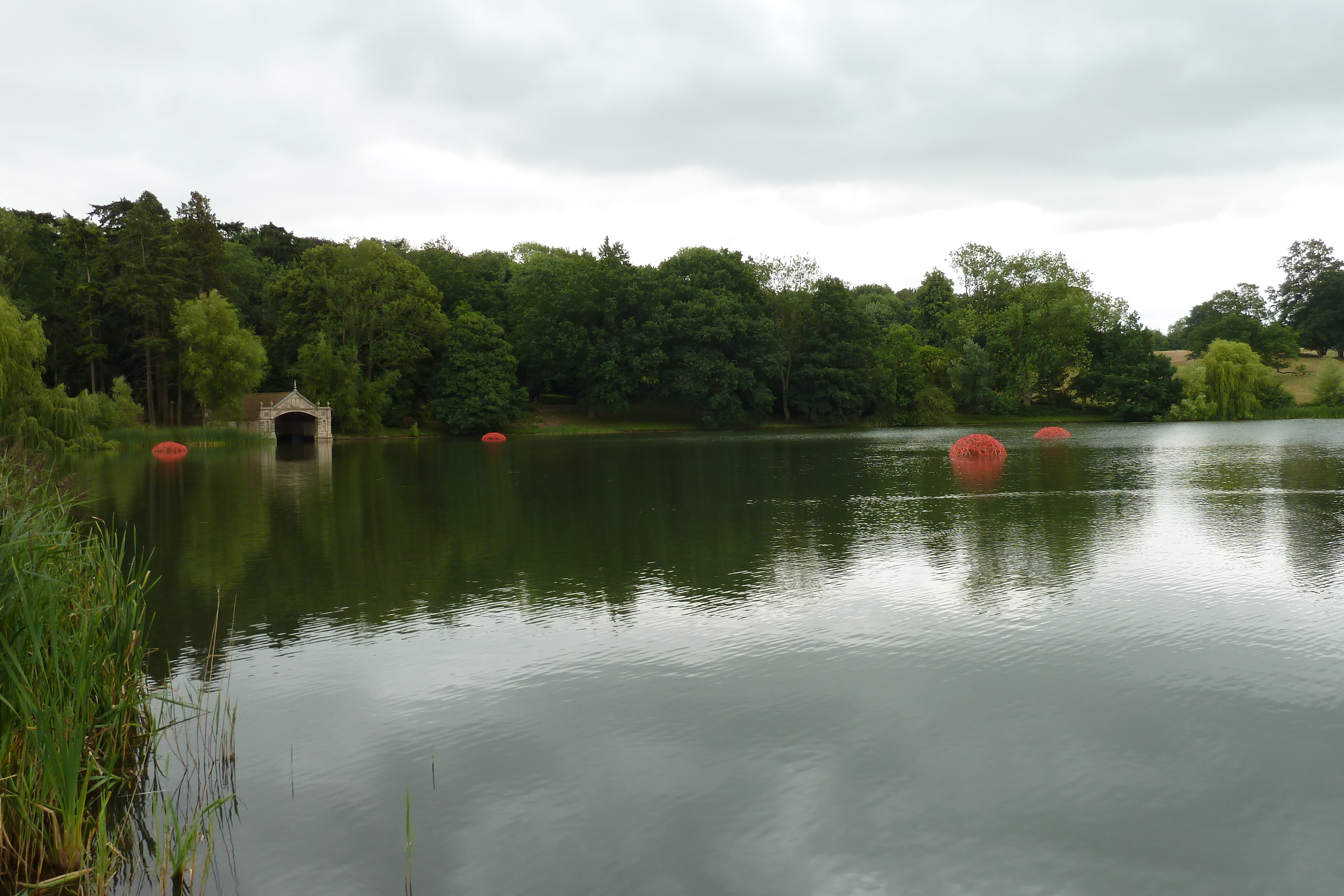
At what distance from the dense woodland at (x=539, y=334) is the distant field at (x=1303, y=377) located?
2006mm

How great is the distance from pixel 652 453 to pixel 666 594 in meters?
33.5

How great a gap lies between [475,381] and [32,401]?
3682 centimetres

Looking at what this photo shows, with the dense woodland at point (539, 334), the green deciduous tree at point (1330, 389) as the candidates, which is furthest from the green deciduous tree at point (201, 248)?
the green deciduous tree at point (1330, 389)

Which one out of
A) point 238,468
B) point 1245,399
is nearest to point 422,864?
point 238,468

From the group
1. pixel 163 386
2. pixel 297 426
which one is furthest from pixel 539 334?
pixel 163 386

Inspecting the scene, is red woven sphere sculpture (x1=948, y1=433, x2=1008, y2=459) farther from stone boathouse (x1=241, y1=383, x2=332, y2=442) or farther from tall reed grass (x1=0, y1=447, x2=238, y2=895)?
stone boathouse (x1=241, y1=383, x2=332, y2=442)

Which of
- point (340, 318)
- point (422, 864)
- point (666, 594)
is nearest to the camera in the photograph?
point (422, 864)

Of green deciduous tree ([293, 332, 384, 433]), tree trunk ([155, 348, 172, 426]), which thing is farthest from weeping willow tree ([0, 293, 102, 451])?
green deciduous tree ([293, 332, 384, 433])

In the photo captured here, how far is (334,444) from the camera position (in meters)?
63.6

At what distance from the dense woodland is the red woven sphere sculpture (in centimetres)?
3683

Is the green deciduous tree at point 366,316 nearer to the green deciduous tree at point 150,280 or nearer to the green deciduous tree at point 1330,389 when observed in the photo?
the green deciduous tree at point 150,280

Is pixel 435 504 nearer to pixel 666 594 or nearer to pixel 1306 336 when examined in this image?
pixel 666 594

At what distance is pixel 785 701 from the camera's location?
844 cm

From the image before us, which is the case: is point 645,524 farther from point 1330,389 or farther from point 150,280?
point 1330,389
